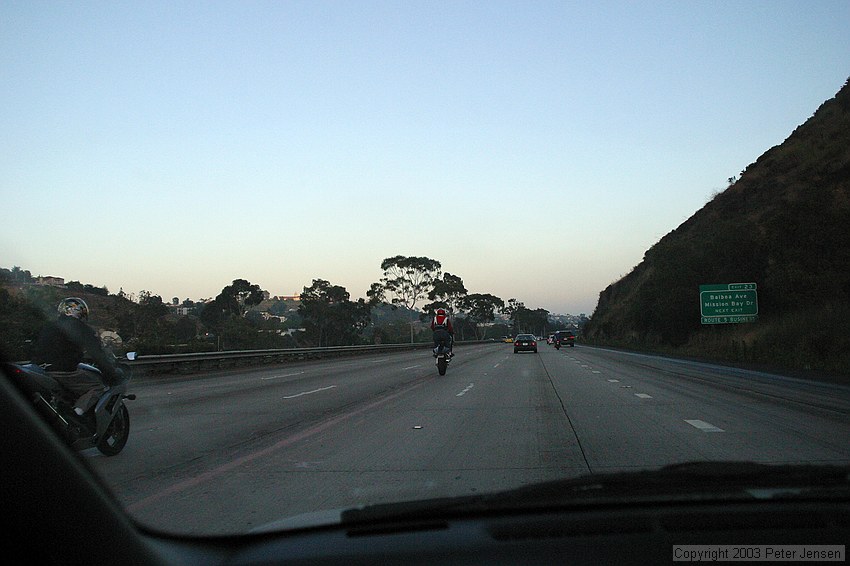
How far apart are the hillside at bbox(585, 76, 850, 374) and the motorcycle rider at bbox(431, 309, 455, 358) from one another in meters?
13.1

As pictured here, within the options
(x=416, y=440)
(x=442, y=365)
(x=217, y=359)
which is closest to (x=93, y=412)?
(x=416, y=440)

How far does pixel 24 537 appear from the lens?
195cm

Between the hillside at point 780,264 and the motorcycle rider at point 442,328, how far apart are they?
13.1 metres

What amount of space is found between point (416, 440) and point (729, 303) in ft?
110

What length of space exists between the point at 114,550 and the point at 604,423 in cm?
992

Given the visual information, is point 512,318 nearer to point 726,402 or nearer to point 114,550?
point 726,402

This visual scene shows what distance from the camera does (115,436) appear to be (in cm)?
891

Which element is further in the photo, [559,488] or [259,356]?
[259,356]

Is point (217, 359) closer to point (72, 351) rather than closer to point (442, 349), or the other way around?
point (442, 349)

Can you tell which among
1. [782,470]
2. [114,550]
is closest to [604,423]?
[782,470]

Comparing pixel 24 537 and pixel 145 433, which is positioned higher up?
pixel 24 537

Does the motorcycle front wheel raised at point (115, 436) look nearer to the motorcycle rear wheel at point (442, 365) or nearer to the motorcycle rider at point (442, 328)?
the motorcycle rider at point (442, 328)

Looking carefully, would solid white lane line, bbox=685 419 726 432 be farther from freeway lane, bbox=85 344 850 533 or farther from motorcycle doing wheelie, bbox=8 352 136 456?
motorcycle doing wheelie, bbox=8 352 136 456

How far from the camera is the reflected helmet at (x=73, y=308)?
783 centimetres
